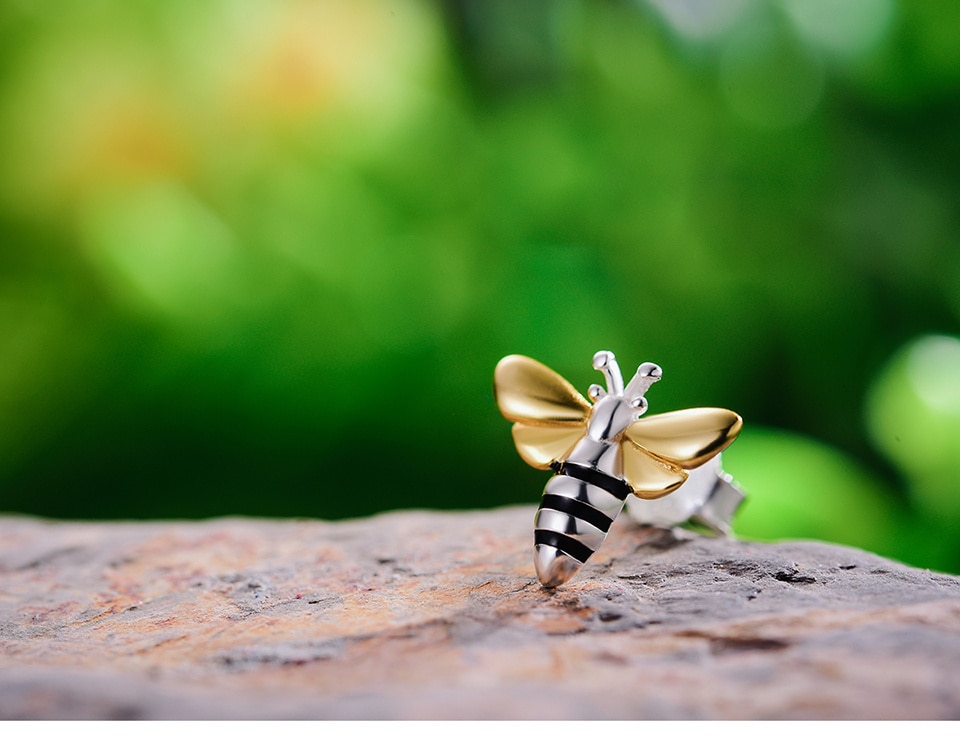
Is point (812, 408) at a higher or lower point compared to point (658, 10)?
lower

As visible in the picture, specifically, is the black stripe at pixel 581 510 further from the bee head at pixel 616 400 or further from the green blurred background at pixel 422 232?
the green blurred background at pixel 422 232

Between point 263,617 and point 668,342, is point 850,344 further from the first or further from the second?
point 263,617

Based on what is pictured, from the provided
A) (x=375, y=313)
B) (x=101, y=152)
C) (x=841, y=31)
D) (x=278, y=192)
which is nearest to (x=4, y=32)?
(x=101, y=152)

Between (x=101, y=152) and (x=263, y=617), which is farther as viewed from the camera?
(x=101, y=152)

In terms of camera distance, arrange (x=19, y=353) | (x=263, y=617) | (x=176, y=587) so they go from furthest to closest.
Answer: (x=19, y=353) → (x=176, y=587) → (x=263, y=617)

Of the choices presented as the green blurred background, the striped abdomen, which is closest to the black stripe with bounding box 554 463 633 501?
the striped abdomen

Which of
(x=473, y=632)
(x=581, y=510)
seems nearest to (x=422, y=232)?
(x=581, y=510)
